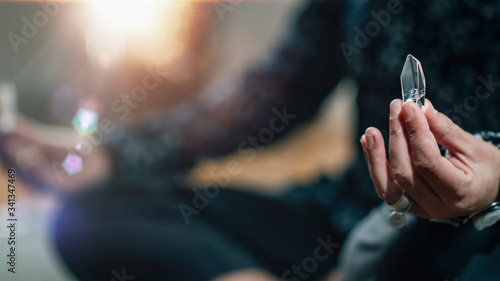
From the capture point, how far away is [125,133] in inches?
56.6

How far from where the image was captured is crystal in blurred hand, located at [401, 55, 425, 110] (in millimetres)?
539

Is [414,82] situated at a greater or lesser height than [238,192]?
lesser

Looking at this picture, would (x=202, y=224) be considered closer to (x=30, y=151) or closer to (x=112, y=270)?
(x=112, y=270)

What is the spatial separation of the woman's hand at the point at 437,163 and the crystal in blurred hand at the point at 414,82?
14 millimetres

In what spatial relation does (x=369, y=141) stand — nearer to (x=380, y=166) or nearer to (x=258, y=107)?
(x=380, y=166)

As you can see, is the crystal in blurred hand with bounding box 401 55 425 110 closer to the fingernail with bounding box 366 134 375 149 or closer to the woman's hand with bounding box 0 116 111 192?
the fingernail with bounding box 366 134 375 149

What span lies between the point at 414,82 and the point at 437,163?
114 mm

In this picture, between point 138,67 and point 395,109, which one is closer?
point 395,109

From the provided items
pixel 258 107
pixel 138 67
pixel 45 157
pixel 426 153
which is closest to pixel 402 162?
pixel 426 153

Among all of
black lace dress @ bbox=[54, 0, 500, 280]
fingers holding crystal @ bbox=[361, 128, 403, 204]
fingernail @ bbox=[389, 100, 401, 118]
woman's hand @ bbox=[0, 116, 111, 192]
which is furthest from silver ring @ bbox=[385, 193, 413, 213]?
woman's hand @ bbox=[0, 116, 111, 192]

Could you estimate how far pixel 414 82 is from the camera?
1.79 ft

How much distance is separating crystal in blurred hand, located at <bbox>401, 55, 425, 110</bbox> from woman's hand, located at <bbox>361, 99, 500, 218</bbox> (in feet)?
0.05

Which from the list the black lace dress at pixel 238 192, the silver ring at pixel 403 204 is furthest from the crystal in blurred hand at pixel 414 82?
the black lace dress at pixel 238 192

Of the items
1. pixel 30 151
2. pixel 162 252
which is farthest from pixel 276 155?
pixel 30 151
